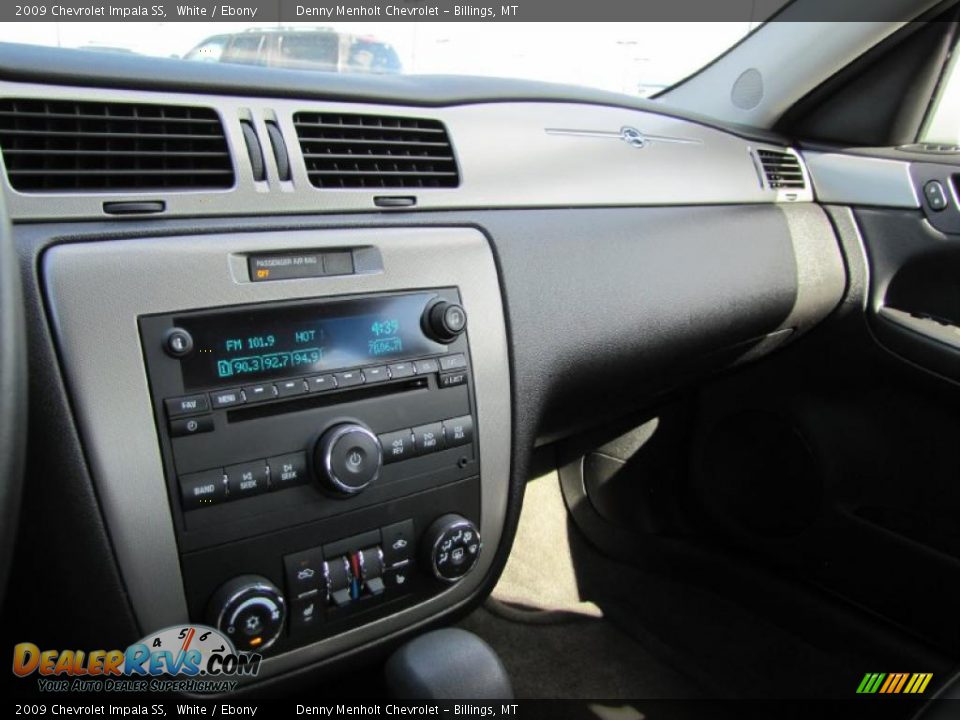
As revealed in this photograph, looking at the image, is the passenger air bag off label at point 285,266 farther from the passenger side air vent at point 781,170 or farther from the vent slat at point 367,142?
the passenger side air vent at point 781,170

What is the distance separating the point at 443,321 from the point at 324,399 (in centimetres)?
20

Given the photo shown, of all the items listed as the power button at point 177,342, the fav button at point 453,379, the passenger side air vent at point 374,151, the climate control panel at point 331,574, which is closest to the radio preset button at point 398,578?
the climate control panel at point 331,574

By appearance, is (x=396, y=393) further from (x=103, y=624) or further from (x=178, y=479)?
(x=103, y=624)

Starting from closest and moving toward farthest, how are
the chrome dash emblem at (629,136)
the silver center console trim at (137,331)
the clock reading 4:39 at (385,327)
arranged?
1. the silver center console trim at (137,331)
2. the clock reading 4:39 at (385,327)
3. the chrome dash emblem at (629,136)

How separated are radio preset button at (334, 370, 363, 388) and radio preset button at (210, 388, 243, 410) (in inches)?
5.0

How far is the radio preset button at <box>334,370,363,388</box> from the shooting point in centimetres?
100

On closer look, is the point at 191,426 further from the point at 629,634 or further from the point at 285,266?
the point at 629,634

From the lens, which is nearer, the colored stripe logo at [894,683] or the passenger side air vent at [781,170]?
the colored stripe logo at [894,683]

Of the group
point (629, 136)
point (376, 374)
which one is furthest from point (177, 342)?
point (629, 136)

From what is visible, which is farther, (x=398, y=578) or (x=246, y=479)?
(x=398, y=578)

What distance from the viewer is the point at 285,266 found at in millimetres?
975

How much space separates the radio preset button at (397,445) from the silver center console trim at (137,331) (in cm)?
20

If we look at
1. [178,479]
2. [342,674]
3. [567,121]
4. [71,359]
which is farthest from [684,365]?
[71,359]

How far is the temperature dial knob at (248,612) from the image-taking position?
930 mm
